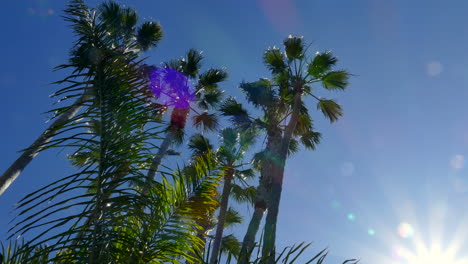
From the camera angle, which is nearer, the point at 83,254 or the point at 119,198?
the point at 83,254

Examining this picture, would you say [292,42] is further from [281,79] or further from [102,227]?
[102,227]

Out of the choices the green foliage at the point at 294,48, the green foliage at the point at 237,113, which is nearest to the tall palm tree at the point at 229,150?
the green foliage at the point at 237,113

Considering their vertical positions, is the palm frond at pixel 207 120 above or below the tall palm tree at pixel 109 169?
above

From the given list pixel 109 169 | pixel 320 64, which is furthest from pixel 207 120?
pixel 109 169

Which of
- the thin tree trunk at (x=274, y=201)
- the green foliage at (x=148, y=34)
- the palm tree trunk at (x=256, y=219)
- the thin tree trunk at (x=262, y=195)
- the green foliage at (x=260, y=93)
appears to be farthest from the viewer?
the green foliage at (x=148, y=34)

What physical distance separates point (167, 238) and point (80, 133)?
48.1 inches

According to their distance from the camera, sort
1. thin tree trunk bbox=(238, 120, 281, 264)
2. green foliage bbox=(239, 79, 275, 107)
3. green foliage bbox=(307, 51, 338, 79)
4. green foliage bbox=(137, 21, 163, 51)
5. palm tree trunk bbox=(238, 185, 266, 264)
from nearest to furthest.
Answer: palm tree trunk bbox=(238, 185, 266, 264), thin tree trunk bbox=(238, 120, 281, 264), green foliage bbox=(307, 51, 338, 79), green foliage bbox=(239, 79, 275, 107), green foliage bbox=(137, 21, 163, 51)

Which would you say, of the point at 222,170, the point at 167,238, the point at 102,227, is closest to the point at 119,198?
the point at 102,227

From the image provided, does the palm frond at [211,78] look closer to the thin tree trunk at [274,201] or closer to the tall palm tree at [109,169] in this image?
the thin tree trunk at [274,201]

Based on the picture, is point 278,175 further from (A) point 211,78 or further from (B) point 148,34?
(B) point 148,34

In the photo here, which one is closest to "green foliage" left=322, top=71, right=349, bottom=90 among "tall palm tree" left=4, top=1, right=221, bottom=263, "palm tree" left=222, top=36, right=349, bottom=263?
"palm tree" left=222, top=36, right=349, bottom=263

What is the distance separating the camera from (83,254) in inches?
109

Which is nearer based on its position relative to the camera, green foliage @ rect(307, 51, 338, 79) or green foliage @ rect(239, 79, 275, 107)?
green foliage @ rect(307, 51, 338, 79)

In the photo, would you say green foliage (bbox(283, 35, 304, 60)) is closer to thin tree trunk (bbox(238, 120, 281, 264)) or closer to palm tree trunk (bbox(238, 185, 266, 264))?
thin tree trunk (bbox(238, 120, 281, 264))
